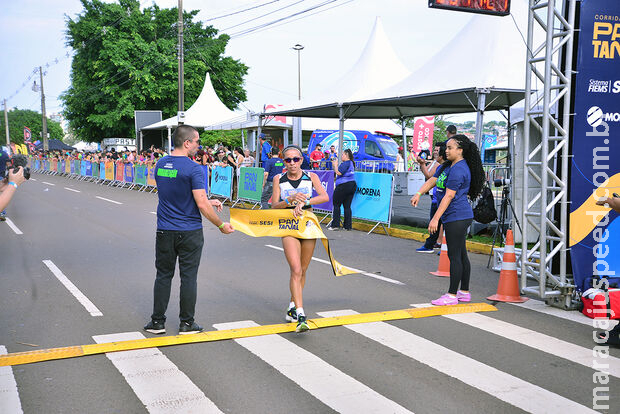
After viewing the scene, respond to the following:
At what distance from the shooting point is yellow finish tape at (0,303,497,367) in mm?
5086

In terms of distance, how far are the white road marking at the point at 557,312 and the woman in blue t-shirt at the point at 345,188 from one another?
7.25m

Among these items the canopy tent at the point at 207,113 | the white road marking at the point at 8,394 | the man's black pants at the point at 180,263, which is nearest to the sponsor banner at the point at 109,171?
the canopy tent at the point at 207,113

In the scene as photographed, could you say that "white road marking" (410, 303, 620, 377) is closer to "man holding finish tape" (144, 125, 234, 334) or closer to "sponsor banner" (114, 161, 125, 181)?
"man holding finish tape" (144, 125, 234, 334)

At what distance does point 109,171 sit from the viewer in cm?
3278

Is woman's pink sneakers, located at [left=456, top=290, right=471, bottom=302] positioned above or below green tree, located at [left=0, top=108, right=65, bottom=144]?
below

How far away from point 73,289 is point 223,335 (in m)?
2.92

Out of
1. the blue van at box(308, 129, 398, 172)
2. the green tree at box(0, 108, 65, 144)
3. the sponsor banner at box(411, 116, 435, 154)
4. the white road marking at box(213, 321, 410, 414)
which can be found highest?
the green tree at box(0, 108, 65, 144)

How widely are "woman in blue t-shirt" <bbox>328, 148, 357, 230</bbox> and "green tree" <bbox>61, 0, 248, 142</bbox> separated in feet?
123

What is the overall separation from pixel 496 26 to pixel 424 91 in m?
2.25

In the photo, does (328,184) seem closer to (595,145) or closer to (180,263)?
(595,145)

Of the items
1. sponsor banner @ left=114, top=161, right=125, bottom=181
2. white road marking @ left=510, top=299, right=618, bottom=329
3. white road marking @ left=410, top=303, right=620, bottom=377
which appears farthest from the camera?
sponsor banner @ left=114, top=161, right=125, bottom=181

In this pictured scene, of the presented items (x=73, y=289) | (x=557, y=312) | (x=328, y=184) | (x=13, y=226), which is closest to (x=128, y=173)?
(x=13, y=226)

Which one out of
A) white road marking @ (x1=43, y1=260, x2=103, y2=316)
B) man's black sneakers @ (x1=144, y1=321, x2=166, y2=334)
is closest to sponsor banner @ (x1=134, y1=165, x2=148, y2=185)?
white road marking @ (x1=43, y1=260, x2=103, y2=316)

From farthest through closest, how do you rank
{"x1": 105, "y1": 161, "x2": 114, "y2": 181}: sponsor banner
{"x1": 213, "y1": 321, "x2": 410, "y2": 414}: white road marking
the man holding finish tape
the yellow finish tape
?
{"x1": 105, "y1": 161, "x2": 114, "y2": 181}: sponsor banner < the man holding finish tape < the yellow finish tape < {"x1": 213, "y1": 321, "x2": 410, "y2": 414}: white road marking
